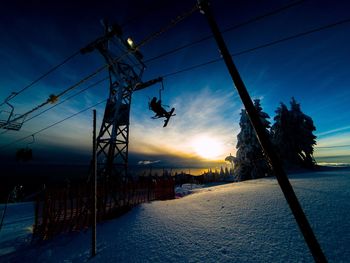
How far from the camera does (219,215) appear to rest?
18.8 ft

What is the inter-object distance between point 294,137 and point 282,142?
1679 mm

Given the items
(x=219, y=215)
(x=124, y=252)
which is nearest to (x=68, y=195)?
(x=124, y=252)

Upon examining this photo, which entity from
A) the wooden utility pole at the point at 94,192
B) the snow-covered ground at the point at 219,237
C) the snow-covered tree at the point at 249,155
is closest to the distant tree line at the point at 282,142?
the snow-covered tree at the point at 249,155

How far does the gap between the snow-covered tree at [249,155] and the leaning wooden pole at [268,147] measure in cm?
2043

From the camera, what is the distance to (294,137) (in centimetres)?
2356

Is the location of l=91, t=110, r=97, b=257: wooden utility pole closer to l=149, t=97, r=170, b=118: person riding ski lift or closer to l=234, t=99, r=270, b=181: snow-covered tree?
l=149, t=97, r=170, b=118: person riding ski lift

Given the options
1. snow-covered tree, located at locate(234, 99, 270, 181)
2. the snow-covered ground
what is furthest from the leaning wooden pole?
snow-covered tree, located at locate(234, 99, 270, 181)

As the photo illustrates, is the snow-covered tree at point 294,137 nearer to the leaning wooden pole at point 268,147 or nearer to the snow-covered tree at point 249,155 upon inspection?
the snow-covered tree at point 249,155

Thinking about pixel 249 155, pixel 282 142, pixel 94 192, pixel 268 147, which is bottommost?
pixel 94 192

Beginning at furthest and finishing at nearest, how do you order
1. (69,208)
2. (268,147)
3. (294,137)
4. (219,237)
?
(294,137) < (69,208) < (219,237) < (268,147)

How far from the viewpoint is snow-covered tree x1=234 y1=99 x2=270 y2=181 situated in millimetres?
21281

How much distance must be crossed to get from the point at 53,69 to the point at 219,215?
9.47 metres

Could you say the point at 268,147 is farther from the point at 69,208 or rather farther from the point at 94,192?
the point at 69,208

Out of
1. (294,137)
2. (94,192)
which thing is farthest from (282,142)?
(94,192)
